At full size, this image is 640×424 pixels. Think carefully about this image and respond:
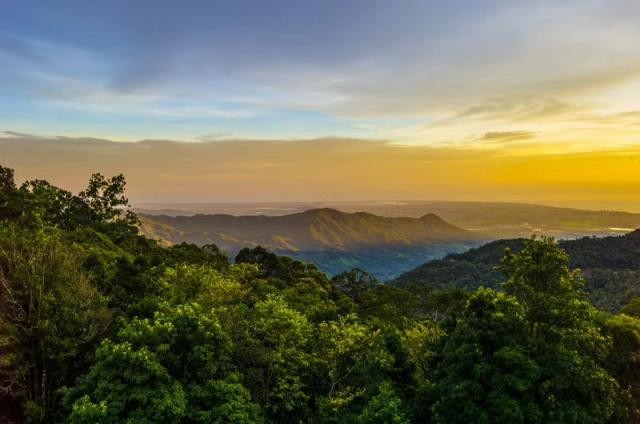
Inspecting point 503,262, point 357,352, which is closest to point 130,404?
point 357,352

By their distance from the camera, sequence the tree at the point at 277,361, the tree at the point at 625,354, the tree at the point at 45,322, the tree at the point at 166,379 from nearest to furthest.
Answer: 1. the tree at the point at 166,379
2. the tree at the point at 45,322
3. the tree at the point at 277,361
4. the tree at the point at 625,354

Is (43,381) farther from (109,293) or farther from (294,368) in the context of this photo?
(294,368)

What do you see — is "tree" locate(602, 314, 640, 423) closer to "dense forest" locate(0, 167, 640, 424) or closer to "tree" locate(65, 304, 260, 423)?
"dense forest" locate(0, 167, 640, 424)

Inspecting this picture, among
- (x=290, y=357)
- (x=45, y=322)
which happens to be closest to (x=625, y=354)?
(x=290, y=357)

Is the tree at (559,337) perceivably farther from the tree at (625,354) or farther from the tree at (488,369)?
the tree at (625,354)

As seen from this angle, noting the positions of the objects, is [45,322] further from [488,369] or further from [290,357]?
[488,369]

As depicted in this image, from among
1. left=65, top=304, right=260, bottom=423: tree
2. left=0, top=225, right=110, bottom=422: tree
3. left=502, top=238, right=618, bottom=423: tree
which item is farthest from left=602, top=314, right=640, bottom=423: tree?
left=0, top=225, right=110, bottom=422: tree

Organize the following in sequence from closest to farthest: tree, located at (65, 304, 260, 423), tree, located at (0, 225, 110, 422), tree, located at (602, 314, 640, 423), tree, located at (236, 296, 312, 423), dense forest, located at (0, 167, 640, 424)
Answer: tree, located at (65, 304, 260, 423)
dense forest, located at (0, 167, 640, 424)
tree, located at (0, 225, 110, 422)
tree, located at (236, 296, 312, 423)
tree, located at (602, 314, 640, 423)

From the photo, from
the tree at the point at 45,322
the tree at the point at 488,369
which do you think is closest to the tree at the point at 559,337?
the tree at the point at 488,369
